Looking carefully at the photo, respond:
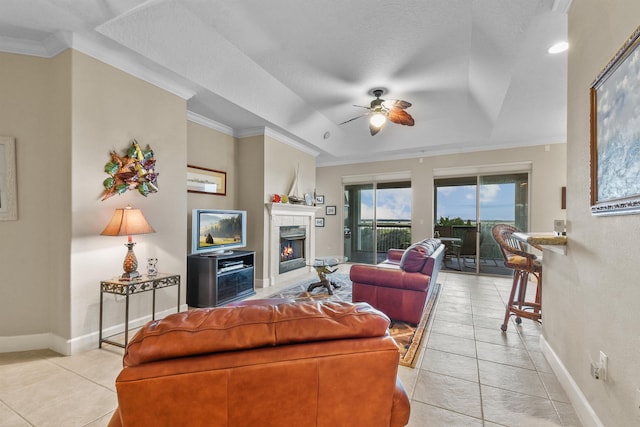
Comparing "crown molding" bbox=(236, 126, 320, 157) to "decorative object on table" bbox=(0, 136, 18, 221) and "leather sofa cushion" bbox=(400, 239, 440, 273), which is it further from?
"leather sofa cushion" bbox=(400, 239, 440, 273)

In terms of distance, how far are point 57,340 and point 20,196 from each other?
4.34ft

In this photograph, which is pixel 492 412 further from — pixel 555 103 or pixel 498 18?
pixel 555 103

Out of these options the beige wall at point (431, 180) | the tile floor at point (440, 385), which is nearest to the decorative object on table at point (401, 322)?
the tile floor at point (440, 385)

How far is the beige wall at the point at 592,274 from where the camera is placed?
124 cm

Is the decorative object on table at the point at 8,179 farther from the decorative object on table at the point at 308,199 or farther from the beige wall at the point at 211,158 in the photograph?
the decorative object on table at the point at 308,199

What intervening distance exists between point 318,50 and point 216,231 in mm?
2745

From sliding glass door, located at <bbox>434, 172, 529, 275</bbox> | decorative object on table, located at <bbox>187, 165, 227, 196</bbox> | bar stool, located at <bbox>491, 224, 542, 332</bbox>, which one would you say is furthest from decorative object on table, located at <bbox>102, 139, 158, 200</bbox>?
sliding glass door, located at <bbox>434, 172, 529, 275</bbox>

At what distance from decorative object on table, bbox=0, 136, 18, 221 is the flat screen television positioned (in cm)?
166

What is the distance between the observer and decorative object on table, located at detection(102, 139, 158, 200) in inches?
106

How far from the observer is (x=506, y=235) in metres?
3.13

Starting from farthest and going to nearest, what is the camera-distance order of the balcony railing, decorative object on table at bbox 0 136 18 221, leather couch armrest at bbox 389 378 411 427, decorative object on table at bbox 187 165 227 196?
the balcony railing
decorative object on table at bbox 187 165 227 196
decorative object on table at bbox 0 136 18 221
leather couch armrest at bbox 389 378 411 427

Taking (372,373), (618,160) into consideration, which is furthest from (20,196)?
(618,160)

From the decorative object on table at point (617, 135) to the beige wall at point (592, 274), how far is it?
0.08m

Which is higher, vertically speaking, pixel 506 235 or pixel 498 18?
pixel 498 18
